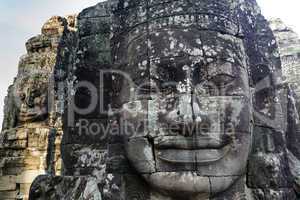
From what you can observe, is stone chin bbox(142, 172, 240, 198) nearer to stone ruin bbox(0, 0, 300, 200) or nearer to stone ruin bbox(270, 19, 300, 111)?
stone ruin bbox(0, 0, 300, 200)

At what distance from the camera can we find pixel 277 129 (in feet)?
13.2

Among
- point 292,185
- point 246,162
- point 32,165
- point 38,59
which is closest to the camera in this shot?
point 246,162

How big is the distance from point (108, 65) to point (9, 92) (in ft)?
45.2

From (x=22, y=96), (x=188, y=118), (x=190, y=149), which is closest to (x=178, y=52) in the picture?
(x=188, y=118)

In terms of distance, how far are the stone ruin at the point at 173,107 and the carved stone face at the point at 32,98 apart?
11.1 metres

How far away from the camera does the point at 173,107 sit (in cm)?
349

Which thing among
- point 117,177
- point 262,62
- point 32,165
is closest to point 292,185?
point 262,62

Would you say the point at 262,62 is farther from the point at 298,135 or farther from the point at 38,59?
the point at 38,59

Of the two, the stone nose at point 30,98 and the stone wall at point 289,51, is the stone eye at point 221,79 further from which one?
the stone nose at point 30,98

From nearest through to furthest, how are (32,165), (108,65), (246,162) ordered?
(246,162) < (108,65) < (32,165)

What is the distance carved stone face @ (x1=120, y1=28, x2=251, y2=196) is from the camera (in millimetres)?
3361

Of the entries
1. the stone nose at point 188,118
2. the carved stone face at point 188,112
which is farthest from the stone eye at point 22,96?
the stone nose at point 188,118

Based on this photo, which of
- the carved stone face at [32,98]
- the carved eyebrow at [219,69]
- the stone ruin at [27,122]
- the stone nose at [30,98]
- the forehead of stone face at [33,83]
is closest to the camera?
the carved eyebrow at [219,69]

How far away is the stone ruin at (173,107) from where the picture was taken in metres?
3.41
